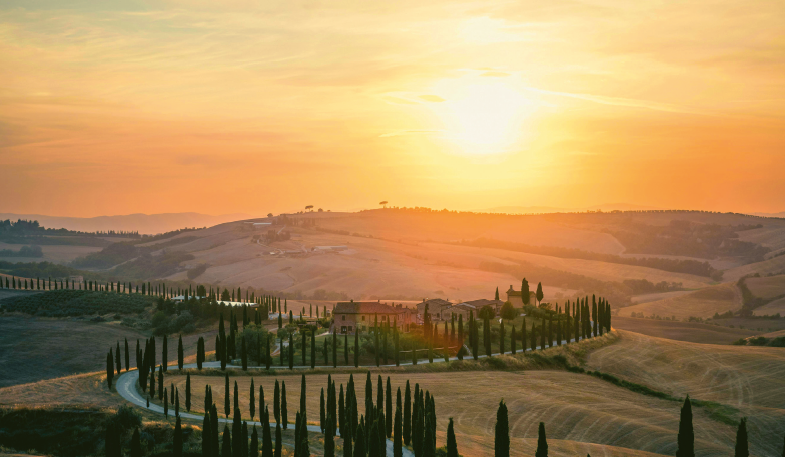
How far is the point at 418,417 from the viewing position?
45.6 m

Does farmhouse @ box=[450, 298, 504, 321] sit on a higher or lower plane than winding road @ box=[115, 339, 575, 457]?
higher

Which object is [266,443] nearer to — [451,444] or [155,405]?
[451,444]

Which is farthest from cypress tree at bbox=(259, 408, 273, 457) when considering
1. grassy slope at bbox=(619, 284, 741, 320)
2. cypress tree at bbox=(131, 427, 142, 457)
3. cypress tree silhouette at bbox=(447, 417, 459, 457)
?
grassy slope at bbox=(619, 284, 741, 320)

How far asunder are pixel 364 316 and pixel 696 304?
331 ft

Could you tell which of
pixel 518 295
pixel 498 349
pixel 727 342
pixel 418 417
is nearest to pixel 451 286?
pixel 518 295

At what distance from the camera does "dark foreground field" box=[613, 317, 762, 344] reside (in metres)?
118

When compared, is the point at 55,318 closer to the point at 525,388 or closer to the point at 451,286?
the point at 525,388

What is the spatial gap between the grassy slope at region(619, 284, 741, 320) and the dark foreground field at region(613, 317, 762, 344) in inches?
800

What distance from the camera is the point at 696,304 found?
6422 inches

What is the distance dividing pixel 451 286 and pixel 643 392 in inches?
4916

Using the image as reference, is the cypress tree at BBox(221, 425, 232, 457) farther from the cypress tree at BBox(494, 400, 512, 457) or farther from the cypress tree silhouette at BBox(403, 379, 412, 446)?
the cypress tree at BBox(494, 400, 512, 457)

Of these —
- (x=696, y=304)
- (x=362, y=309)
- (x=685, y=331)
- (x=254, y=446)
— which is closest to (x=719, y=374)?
(x=685, y=331)

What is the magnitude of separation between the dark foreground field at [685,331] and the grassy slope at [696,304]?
20.3 meters

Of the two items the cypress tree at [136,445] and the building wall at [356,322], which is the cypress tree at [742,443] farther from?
the building wall at [356,322]
